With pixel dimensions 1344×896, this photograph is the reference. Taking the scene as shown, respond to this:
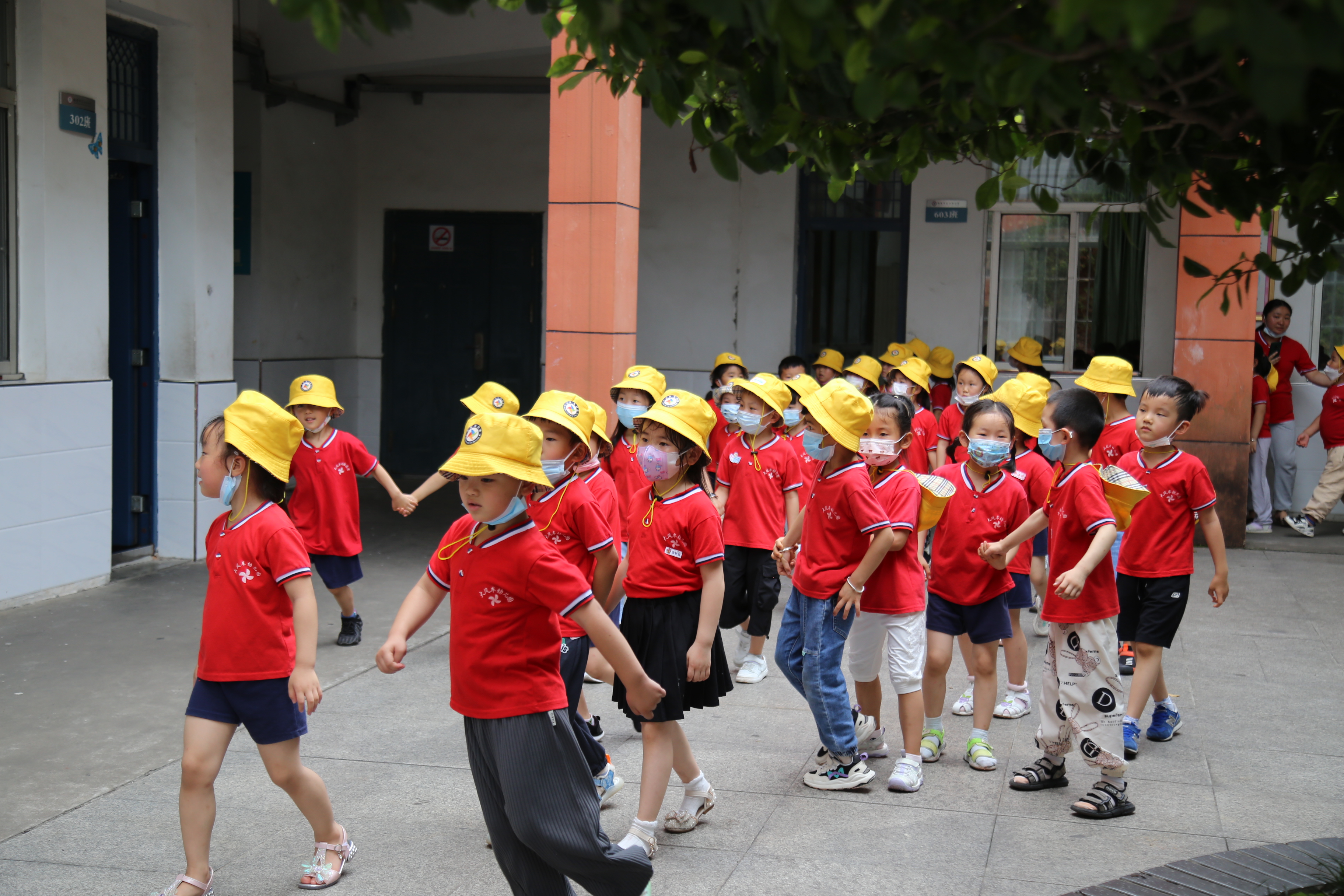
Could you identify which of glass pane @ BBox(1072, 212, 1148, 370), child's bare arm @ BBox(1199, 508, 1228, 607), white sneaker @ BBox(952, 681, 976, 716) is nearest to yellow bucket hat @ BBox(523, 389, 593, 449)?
white sneaker @ BBox(952, 681, 976, 716)

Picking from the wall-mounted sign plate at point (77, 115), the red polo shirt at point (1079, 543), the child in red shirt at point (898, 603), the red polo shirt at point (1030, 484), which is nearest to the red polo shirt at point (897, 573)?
the child in red shirt at point (898, 603)

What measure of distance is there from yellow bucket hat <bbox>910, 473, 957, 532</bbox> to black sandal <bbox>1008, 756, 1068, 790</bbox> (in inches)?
42.9

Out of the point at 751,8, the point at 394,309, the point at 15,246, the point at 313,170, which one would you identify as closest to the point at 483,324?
the point at 394,309

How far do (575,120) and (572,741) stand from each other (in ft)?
20.5

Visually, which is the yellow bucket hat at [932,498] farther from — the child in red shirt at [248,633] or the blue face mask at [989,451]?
the child in red shirt at [248,633]

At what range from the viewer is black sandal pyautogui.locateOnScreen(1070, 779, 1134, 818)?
15.3 ft

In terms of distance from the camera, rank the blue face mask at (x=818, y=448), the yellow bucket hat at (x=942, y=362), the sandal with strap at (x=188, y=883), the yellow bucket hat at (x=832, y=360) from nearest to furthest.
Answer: the sandal with strap at (x=188, y=883), the blue face mask at (x=818, y=448), the yellow bucket hat at (x=832, y=360), the yellow bucket hat at (x=942, y=362)

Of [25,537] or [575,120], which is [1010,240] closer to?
[575,120]

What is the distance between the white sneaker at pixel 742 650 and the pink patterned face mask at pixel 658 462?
2.72 m

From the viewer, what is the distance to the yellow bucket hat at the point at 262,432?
3895mm

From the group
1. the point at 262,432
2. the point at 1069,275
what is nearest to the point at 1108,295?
the point at 1069,275

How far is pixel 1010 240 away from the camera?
12766 mm

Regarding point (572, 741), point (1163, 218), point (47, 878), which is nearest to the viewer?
point (1163, 218)

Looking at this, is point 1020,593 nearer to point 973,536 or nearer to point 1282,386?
point 973,536
